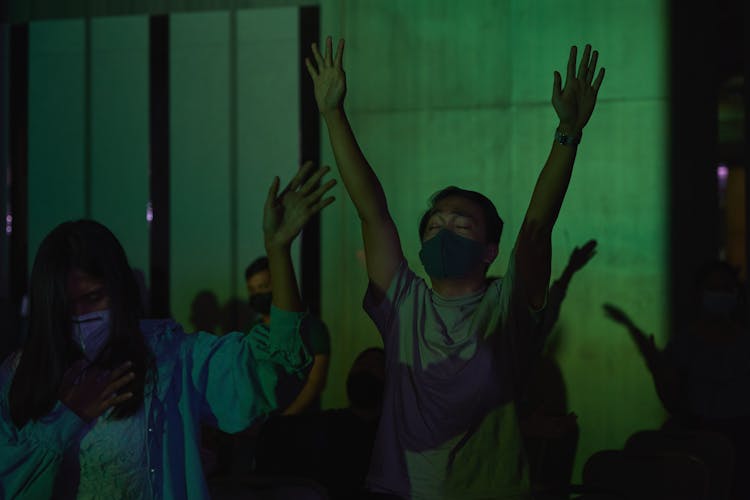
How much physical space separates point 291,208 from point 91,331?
0.52m

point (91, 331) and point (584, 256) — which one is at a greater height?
point (584, 256)

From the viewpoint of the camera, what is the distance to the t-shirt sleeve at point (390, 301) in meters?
2.92

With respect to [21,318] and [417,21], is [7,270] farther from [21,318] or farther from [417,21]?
[417,21]

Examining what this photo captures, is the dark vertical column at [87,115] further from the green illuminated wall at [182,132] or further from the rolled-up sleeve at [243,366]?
the rolled-up sleeve at [243,366]

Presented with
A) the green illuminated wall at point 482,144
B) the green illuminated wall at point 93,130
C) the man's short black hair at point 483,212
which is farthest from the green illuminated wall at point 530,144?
the man's short black hair at point 483,212

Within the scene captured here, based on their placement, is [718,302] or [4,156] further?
[4,156]

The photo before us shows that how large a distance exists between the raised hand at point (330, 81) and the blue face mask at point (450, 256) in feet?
1.53

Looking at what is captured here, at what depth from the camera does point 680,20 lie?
6.07 meters

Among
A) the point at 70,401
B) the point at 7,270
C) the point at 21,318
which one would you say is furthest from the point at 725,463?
the point at 7,270

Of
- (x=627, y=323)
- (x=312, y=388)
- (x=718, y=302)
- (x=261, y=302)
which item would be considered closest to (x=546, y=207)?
(x=312, y=388)

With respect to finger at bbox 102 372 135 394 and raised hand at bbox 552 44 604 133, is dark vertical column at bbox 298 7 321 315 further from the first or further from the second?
finger at bbox 102 372 135 394

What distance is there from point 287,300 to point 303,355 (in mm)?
114

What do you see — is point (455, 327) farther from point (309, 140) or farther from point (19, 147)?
point (19, 147)

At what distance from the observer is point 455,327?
2842mm
